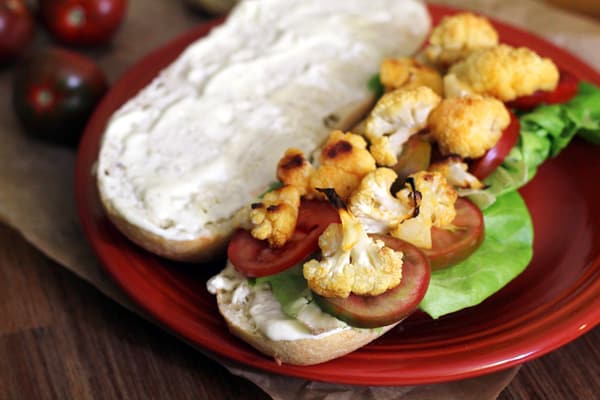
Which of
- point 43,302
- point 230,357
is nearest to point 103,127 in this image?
point 43,302

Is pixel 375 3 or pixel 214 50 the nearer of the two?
pixel 214 50

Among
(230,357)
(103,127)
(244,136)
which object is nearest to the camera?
(230,357)

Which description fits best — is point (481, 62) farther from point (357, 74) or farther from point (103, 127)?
point (103, 127)

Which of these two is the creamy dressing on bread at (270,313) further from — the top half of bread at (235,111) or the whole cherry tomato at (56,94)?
the whole cherry tomato at (56,94)

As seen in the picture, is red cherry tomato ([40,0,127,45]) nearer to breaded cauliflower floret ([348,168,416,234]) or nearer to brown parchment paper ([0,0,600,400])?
brown parchment paper ([0,0,600,400])

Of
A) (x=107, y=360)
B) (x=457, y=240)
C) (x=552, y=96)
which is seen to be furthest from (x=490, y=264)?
(x=107, y=360)

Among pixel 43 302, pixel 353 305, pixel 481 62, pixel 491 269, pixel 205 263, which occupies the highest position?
pixel 481 62

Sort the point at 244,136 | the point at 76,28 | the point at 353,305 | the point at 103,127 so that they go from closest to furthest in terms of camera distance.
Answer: the point at 353,305
the point at 244,136
the point at 103,127
the point at 76,28
